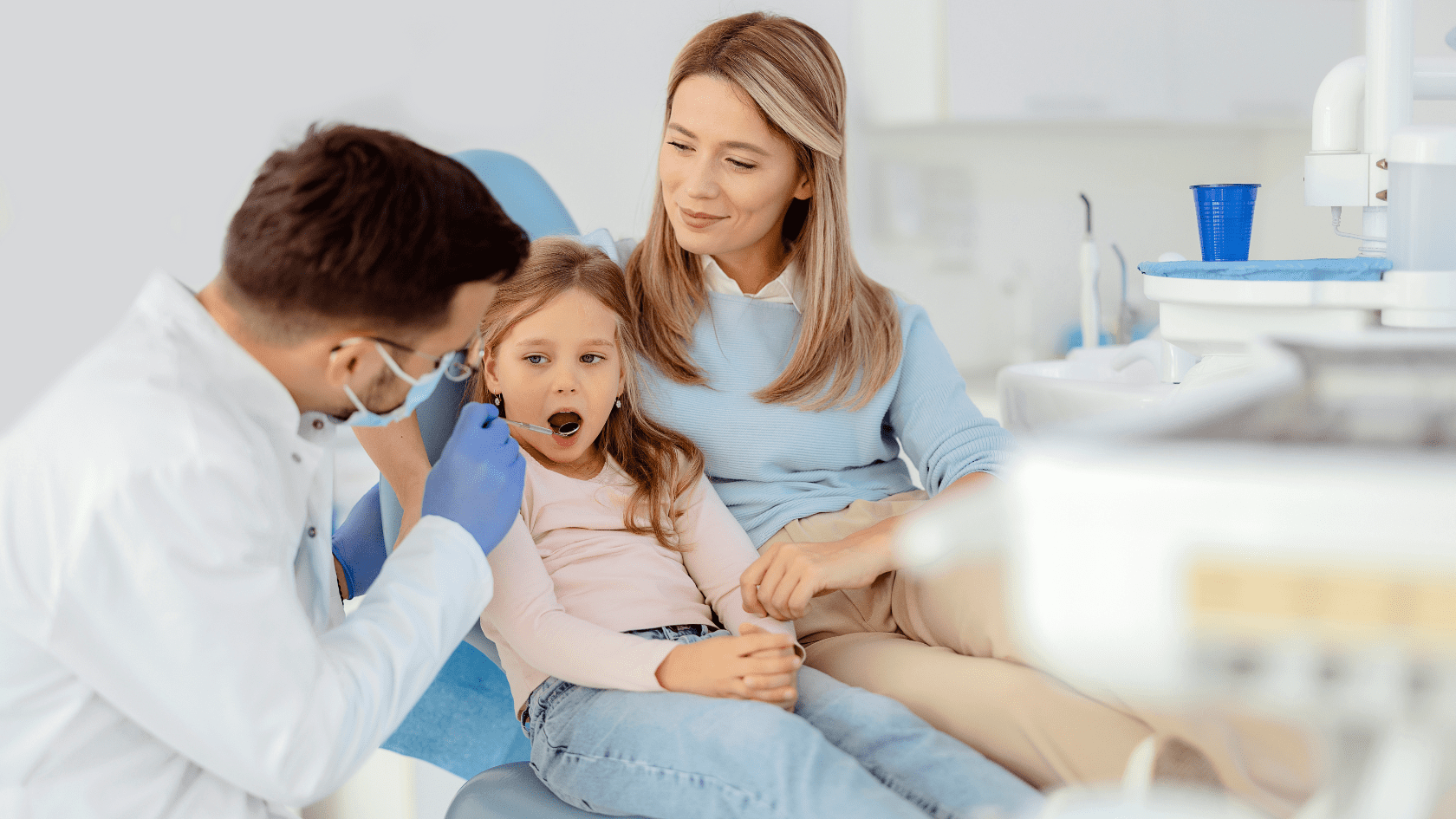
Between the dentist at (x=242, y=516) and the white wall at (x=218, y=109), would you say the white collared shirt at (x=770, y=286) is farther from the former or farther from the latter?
the white wall at (x=218, y=109)

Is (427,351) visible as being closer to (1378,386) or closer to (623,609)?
(623,609)

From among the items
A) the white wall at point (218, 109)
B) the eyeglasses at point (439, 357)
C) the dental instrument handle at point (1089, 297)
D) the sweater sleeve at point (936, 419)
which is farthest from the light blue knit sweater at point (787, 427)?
the dental instrument handle at point (1089, 297)

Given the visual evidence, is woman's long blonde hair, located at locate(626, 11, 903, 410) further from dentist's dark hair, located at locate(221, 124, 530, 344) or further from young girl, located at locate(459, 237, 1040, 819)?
dentist's dark hair, located at locate(221, 124, 530, 344)

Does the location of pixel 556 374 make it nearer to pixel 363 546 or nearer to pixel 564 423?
pixel 564 423

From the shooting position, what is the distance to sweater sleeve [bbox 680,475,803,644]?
1.23 metres

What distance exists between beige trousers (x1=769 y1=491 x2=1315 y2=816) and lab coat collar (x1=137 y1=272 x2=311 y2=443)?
0.59m

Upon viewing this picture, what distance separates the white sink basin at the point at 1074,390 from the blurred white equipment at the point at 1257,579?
88 centimetres

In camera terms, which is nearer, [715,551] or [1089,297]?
[715,551]

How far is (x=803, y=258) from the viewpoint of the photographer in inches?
54.3

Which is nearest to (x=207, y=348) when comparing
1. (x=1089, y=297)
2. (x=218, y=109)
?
(x=218, y=109)

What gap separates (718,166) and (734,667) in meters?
0.56

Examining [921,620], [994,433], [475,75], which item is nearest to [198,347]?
[921,620]

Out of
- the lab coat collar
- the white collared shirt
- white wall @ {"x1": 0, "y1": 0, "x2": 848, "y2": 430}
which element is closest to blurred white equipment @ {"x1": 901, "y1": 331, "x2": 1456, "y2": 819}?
the lab coat collar

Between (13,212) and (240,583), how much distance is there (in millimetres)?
1275
